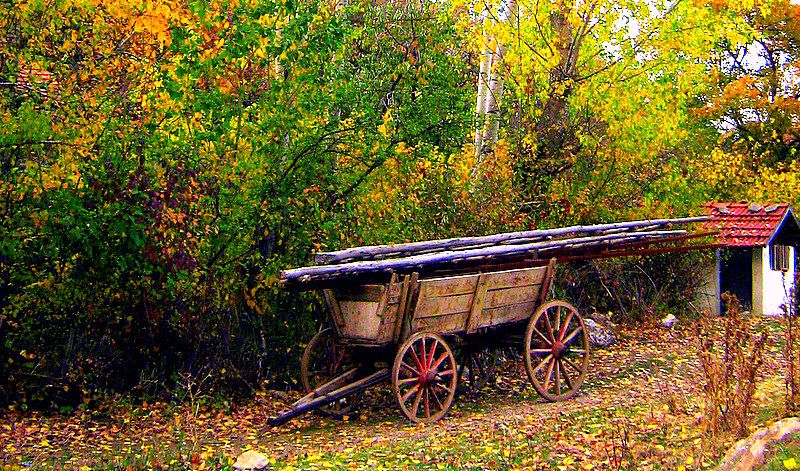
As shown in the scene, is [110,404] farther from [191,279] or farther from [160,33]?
[160,33]

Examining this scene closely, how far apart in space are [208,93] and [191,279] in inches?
81.9

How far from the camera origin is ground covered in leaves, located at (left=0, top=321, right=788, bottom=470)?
7949 millimetres

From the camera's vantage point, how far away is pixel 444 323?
397 inches

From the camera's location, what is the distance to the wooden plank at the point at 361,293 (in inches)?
374

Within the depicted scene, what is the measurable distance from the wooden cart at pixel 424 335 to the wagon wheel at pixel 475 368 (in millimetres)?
45

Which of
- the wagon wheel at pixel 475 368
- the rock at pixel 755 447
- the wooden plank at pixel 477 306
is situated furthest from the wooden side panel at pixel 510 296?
the rock at pixel 755 447

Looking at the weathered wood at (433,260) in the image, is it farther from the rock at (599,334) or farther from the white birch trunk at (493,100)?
the white birch trunk at (493,100)

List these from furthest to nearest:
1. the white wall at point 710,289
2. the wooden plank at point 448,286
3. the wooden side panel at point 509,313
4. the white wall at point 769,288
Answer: the white wall at point 769,288, the white wall at point 710,289, the wooden side panel at point 509,313, the wooden plank at point 448,286

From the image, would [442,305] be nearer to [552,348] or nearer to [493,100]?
[552,348]

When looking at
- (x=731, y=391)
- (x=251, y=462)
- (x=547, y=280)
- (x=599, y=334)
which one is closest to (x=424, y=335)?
(x=547, y=280)

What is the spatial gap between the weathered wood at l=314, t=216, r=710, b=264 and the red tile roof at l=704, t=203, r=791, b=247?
246 inches

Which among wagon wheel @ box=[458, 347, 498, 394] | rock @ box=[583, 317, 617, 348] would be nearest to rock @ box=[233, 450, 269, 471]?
wagon wheel @ box=[458, 347, 498, 394]

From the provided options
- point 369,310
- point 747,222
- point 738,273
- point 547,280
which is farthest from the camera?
point 738,273

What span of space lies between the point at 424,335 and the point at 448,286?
573mm
